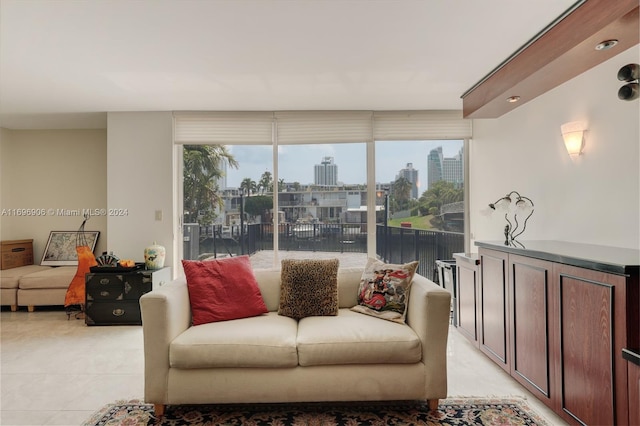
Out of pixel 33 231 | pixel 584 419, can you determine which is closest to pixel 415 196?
pixel 584 419

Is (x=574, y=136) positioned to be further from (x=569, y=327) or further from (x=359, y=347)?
(x=359, y=347)

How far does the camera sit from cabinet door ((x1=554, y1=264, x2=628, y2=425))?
1606 millimetres

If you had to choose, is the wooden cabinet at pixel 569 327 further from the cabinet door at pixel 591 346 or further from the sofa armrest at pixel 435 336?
the sofa armrest at pixel 435 336

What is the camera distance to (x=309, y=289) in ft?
8.51

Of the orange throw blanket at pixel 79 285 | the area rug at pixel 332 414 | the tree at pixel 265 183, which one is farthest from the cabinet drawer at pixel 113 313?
the tree at pixel 265 183

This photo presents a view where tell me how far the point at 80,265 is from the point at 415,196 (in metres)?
3.95

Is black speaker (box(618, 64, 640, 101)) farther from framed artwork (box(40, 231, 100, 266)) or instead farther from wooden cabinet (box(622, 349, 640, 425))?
framed artwork (box(40, 231, 100, 266))

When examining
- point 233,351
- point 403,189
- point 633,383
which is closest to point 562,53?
point 633,383

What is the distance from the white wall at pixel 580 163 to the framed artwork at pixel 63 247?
5096 millimetres

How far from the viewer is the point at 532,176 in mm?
3088

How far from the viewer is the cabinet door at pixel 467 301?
2.98 m

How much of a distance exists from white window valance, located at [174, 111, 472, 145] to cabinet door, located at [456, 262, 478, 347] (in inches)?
71.6

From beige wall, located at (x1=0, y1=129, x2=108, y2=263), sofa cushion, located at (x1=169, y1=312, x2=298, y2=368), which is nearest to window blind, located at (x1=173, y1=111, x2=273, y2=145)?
beige wall, located at (x1=0, y1=129, x2=108, y2=263)

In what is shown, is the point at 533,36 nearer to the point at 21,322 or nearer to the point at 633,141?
the point at 633,141
